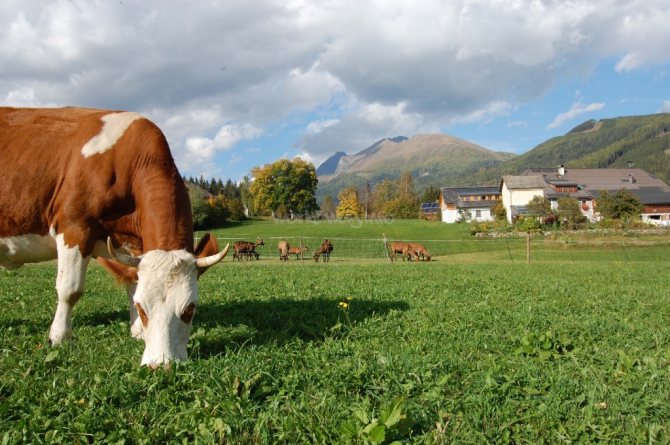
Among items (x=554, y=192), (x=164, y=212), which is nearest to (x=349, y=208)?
(x=554, y=192)

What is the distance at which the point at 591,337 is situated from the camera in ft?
17.0

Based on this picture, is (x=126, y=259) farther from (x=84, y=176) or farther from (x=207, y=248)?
(x=84, y=176)

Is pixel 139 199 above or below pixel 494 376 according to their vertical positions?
above

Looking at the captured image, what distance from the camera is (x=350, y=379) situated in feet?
11.8

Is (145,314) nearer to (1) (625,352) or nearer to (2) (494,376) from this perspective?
(2) (494,376)

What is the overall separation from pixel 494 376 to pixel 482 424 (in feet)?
2.56

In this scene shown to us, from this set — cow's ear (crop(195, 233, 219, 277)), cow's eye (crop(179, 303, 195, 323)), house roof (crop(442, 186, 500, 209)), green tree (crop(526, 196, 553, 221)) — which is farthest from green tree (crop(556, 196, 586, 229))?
cow's eye (crop(179, 303, 195, 323))

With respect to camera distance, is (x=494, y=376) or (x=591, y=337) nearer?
(x=494, y=376)

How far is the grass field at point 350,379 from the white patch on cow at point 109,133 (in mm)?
2063

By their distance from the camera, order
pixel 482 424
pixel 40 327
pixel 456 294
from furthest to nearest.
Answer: pixel 456 294 → pixel 40 327 → pixel 482 424

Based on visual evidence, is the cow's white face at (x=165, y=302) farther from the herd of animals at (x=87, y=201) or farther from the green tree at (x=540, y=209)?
the green tree at (x=540, y=209)

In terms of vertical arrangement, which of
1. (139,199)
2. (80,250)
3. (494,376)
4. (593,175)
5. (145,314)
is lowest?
(494,376)

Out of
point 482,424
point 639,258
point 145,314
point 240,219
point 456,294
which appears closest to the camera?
point 482,424

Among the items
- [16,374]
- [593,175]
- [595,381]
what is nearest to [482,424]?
[595,381]
